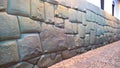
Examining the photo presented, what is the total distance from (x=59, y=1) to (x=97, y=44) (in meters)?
1.91

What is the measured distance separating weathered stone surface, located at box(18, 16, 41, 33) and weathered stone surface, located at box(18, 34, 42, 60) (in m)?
0.05

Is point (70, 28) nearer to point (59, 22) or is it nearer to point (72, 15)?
point (72, 15)

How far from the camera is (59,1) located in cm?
202

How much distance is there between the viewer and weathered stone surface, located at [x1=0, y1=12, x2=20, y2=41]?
45.9 inches

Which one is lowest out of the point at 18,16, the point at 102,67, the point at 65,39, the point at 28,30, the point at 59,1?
the point at 102,67

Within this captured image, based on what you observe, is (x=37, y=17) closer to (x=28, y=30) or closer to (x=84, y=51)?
(x=28, y=30)

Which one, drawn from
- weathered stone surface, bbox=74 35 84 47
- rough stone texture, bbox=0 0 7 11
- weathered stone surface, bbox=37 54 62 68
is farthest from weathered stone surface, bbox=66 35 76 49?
rough stone texture, bbox=0 0 7 11

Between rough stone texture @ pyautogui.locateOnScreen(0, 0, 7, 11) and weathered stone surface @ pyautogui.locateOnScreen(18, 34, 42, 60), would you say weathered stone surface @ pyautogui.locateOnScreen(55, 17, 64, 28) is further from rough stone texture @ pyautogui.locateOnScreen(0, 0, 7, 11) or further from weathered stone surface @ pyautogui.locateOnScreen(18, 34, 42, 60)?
rough stone texture @ pyautogui.locateOnScreen(0, 0, 7, 11)

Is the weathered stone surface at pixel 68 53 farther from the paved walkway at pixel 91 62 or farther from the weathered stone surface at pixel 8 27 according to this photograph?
the weathered stone surface at pixel 8 27

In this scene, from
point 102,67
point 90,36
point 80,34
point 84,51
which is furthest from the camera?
point 90,36

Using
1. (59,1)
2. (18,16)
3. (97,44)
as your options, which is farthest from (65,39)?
(97,44)

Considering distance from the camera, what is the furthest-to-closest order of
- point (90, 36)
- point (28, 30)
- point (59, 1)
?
point (90, 36), point (59, 1), point (28, 30)

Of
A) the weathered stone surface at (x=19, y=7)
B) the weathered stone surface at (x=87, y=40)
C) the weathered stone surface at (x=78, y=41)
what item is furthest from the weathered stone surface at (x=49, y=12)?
the weathered stone surface at (x=87, y=40)

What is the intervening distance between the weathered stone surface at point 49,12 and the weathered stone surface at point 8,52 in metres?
0.58
